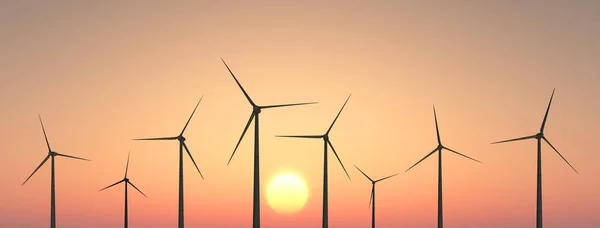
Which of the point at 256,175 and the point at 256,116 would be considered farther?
the point at 256,116

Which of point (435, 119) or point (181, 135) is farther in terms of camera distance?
point (435, 119)

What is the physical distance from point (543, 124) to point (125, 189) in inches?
2321

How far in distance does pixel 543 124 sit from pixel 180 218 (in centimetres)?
4387

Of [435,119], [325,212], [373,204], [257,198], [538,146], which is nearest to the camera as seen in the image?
[257,198]

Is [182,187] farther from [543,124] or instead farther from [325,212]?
[543,124]

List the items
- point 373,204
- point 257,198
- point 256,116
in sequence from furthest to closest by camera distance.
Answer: point 373,204 < point 256,116 < point 257,198

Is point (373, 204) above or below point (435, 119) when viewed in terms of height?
below

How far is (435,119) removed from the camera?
5463 inches

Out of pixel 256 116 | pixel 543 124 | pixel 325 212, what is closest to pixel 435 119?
pixel 543 124

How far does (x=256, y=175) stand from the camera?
93.5 meters

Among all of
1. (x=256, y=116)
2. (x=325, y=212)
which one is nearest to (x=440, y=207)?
(x=325, y=212)

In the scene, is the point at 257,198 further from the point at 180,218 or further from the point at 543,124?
the point at 543,124

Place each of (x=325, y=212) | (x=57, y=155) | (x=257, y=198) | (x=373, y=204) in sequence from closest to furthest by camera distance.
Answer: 1. (x=257, y=198)
2. (x=325, y=212)
3. (x=57, y=155)
4. (x=373, y=204)

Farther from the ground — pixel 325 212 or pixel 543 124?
→ pixel 543 124
